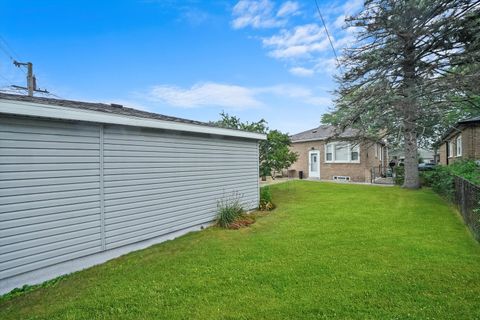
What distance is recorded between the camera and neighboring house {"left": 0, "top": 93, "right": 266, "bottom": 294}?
361 cm

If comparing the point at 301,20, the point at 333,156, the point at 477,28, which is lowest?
the point at 333,156

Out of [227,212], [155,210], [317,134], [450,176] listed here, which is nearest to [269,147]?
[227,212]

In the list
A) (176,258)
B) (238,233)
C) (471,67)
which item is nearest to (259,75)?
(471,67)

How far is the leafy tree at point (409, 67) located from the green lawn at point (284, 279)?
4.87 meters

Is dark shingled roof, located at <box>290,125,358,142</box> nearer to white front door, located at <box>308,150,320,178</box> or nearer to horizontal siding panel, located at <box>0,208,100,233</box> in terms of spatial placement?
white front door, located at <box>308,150,320,178</box>

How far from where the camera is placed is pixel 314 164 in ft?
66.3

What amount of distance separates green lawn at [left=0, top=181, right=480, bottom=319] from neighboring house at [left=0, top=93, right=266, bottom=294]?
1.33 feet

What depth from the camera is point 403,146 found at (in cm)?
1341

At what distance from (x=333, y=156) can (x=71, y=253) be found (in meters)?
17.7

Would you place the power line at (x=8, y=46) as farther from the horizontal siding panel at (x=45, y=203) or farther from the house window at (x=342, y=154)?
the house window at (x=342, y=154)

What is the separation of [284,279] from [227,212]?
3.36 m

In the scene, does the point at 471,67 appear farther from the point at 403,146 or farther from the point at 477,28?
the point at 403,146

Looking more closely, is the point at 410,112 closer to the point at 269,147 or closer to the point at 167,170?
the point at 269,147

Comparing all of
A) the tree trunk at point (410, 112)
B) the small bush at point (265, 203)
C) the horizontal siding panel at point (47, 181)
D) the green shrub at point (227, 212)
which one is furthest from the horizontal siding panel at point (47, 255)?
the tree trunk at point (410, 112)
